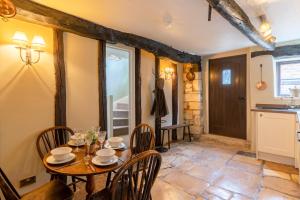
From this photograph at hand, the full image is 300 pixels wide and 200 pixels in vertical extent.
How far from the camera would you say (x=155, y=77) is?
4.12 m

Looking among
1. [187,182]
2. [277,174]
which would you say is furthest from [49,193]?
[277,174]

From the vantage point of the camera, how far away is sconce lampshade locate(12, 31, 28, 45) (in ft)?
6.53

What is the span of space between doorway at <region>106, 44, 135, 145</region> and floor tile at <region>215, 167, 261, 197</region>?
185 cm

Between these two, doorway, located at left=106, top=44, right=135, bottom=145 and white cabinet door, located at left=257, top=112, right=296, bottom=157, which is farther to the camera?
doorway, located at left=106, top=44, right=135, bottom=145

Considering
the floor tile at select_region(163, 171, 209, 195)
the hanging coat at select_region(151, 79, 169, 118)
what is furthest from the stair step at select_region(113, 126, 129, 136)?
the floor tile at select_region(163, 171, 209, 195)

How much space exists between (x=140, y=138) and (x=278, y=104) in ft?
10.1

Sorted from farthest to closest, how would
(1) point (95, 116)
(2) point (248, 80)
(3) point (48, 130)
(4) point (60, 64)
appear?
(2) point (248, 80) < (1) point (95, 116) < (4) point (60, 64) < (3) point (48, 130)

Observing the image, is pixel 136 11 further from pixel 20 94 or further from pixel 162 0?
pixel 20 94

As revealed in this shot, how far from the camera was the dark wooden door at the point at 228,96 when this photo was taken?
441 centimetres

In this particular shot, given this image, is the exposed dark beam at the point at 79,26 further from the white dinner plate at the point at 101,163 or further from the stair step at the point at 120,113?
the white dinner plate at the point at 101,163

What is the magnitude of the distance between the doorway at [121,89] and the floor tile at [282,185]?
2.37 m

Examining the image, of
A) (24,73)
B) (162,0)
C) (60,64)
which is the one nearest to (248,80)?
(162,0)

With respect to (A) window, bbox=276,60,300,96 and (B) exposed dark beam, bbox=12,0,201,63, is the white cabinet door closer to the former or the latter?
(A) window, bbox=276,60,300,96

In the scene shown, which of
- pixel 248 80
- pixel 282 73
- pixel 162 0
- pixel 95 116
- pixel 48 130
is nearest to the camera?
pixel 162 0
